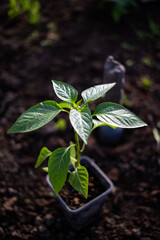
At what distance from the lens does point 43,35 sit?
310cm

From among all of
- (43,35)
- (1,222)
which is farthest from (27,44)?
(1,222)

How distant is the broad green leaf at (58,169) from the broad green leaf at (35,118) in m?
0.21

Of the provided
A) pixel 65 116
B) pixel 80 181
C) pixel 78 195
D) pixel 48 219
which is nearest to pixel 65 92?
pixel 80 181

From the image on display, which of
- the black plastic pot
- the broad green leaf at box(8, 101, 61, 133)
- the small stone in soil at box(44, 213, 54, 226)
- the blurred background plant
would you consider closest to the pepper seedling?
the broad green leaf at box(8, 101, 61, 133)

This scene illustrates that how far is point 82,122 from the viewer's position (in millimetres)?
878

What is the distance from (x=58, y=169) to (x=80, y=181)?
0.17 m

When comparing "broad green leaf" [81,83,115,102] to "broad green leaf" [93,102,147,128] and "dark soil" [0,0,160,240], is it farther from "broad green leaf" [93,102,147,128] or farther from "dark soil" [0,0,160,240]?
"dark soil" [0,0,160,240]

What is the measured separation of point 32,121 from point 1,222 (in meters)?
1.00

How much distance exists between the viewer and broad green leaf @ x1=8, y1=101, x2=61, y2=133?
88cm

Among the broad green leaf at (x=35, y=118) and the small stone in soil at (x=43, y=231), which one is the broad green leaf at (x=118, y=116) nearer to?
the broad green leaf at (x=35, y=118)

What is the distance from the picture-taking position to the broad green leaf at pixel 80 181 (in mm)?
1067

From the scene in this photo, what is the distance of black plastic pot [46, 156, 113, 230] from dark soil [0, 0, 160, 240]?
0.10 meters

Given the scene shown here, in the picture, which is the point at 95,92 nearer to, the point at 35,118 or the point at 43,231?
the point at 35,118

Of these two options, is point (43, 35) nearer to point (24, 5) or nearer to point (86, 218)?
point (24, 5)
